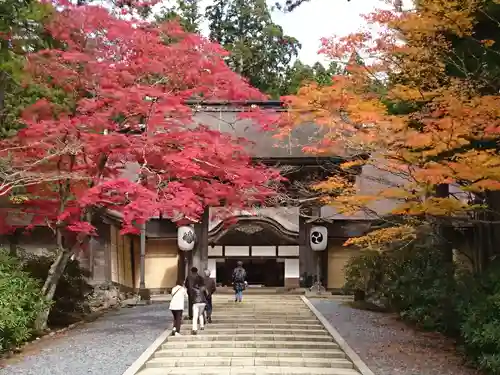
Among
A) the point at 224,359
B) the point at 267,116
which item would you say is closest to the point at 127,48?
the point at 267,116

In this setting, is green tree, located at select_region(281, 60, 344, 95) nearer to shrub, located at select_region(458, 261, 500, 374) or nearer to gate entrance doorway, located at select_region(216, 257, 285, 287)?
gate entrance doorway, located at select_region(216, 257, 285, 287)

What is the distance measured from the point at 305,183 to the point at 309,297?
426cm

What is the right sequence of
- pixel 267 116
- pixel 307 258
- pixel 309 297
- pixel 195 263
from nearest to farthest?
1. pixel 267 116
2. pixel 195 263
3. pixel 309 297
4. pixel 307 258

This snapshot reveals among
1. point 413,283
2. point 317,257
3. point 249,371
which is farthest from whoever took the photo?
point 317,257

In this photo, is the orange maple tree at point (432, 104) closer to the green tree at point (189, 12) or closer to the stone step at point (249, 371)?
the stone step at point (249, 371)

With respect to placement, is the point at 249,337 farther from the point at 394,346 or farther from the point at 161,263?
the point at 161,263

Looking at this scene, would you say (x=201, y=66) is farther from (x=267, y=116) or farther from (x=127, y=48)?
(x=267, y=116)

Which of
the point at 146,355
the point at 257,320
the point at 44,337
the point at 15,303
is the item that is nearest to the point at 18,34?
the point at 15,303

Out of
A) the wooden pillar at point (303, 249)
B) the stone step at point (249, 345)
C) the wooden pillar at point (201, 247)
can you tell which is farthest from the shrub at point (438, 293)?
the wooden pillar at point (201, 247)

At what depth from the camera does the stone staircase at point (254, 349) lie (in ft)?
35.6

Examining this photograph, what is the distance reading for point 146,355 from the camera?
11297 millimetres

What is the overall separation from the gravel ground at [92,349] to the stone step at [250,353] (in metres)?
0.60

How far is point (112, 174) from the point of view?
14.9 m

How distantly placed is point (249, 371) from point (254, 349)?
1825 millimetres
